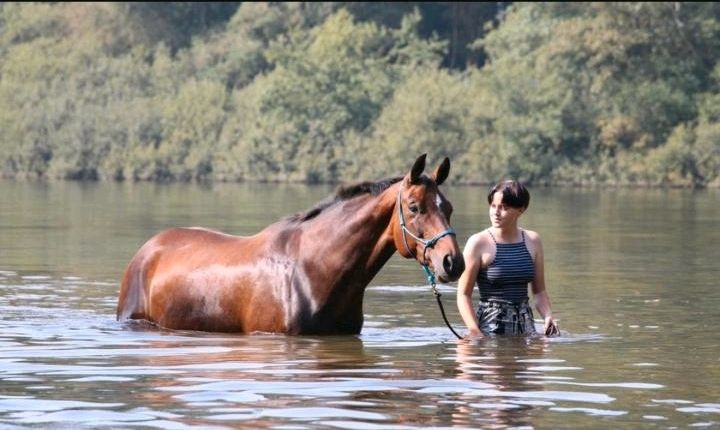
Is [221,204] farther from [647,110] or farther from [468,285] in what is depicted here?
[468,285]

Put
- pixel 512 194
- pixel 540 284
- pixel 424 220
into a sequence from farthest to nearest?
pixel 540 284 → pixel 424 220 → pixel 512 194

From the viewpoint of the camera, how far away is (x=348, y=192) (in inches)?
545

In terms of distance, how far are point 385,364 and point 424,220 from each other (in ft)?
3.18

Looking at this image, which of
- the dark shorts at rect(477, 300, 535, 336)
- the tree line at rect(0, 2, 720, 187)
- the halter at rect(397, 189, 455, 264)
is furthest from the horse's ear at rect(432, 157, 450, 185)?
the tree line at rect(0, 2, 720, 187)

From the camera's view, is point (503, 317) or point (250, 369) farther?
point (503, 317)

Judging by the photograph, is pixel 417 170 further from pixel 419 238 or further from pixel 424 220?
pixel 419 238

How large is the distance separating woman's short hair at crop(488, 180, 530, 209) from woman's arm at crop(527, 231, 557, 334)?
43cm

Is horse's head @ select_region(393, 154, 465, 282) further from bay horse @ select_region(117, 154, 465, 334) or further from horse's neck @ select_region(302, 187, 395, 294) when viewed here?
horse's neck @ select_region(302, 187, 395, 294)

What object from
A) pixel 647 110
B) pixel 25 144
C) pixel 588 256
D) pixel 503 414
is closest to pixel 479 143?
pixel 647 110

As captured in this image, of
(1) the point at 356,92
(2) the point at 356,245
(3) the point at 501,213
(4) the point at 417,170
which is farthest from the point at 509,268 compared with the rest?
(1) the point at 356,92

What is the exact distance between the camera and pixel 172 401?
1067 centimetres

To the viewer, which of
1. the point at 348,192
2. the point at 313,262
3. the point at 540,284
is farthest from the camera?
the point at 348,192

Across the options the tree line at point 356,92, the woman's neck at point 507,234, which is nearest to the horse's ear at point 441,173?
the woman's neck at point 507,234

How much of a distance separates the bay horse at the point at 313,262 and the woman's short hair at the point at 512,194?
0.36 metres
